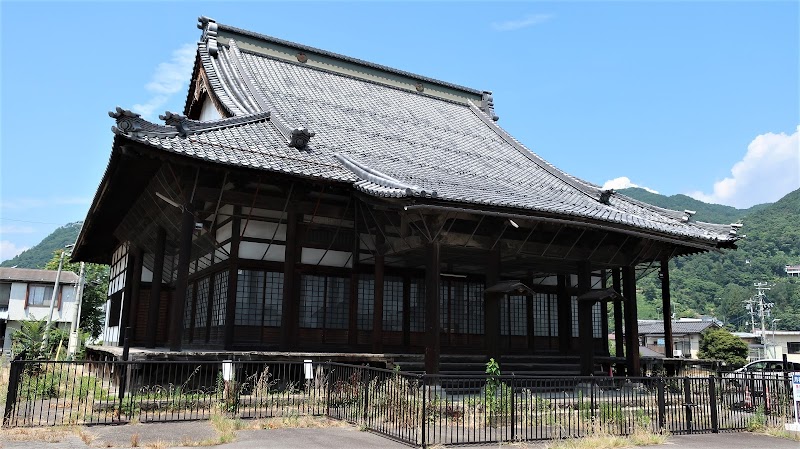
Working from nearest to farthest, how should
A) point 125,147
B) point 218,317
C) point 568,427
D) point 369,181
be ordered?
point 568,427 < point 125,147 < point 369,181 < point 218,317

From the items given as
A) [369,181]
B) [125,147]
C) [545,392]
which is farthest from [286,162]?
[545,392]

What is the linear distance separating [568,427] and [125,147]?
10.4 metres

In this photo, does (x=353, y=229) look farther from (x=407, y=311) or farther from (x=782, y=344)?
(x=782, y=344)

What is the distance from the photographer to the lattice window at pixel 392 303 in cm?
1841

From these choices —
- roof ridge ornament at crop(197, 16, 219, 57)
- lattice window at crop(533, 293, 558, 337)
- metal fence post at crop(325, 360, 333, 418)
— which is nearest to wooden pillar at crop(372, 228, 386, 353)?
metal fence post at crop(325, 360, 333, 418)

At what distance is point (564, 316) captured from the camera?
72.5ft

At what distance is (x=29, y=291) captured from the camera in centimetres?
6069

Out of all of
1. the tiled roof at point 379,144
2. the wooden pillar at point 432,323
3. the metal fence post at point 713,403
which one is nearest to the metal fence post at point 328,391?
the wooden pillar at point 432,323

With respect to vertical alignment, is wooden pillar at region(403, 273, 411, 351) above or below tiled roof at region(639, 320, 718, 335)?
below

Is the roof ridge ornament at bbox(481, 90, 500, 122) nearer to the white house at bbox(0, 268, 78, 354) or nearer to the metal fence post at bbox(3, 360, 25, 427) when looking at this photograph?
the metal fence post at bbox(3, 360, 25, 427)

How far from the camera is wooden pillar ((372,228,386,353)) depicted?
16.3 metres

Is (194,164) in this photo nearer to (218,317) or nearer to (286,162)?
(286,162)

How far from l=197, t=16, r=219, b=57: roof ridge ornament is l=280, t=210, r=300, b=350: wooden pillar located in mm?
10237

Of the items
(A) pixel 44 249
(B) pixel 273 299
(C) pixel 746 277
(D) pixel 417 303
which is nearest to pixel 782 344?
(C) pixel 746 277
